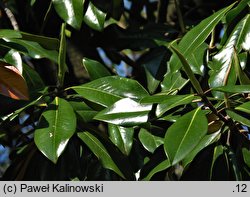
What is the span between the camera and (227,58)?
1.33 metres

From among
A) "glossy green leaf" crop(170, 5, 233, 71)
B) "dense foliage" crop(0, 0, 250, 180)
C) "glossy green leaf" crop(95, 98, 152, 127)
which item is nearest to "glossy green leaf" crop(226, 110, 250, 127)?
"dense foliage" crop(0, 0, 250, 180)

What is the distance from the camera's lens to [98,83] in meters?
1.28

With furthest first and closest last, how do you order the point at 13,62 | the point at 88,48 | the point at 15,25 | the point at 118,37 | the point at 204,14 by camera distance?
the point at 204,14 → the point at 88,48 → the point at 118,37 → the point at 15,25 → the point at 13,62

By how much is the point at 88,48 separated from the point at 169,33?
259 mm

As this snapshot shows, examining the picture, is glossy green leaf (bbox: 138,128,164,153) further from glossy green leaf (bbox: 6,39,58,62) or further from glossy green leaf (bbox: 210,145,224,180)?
glossy green leaf (bbox: 6,39,58,62)

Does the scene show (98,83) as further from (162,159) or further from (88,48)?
(88,48)

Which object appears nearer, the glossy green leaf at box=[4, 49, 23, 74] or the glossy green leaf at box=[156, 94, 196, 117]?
the glossy green leaf at box=[156, 94, 196, 117]

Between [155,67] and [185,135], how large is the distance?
1.71 feet

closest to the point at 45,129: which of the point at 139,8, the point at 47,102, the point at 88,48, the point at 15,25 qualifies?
the point at 47,102

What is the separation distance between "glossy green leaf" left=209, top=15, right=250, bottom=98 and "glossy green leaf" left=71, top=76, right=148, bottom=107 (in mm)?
167

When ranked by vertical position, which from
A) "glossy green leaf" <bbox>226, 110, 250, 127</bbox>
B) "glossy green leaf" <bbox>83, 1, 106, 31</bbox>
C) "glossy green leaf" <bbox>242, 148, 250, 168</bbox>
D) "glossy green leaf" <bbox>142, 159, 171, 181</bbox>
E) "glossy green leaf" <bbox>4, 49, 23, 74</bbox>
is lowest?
"glossy green leaf" <bbox>142, 159, 171, 181</bbox>

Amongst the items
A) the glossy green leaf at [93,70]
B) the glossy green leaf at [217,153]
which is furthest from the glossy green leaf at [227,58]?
the glossy green leaf at [93,70]

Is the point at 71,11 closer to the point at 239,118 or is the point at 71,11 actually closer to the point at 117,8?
the point at 117,8

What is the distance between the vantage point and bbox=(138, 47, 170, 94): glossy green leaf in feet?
4.87
